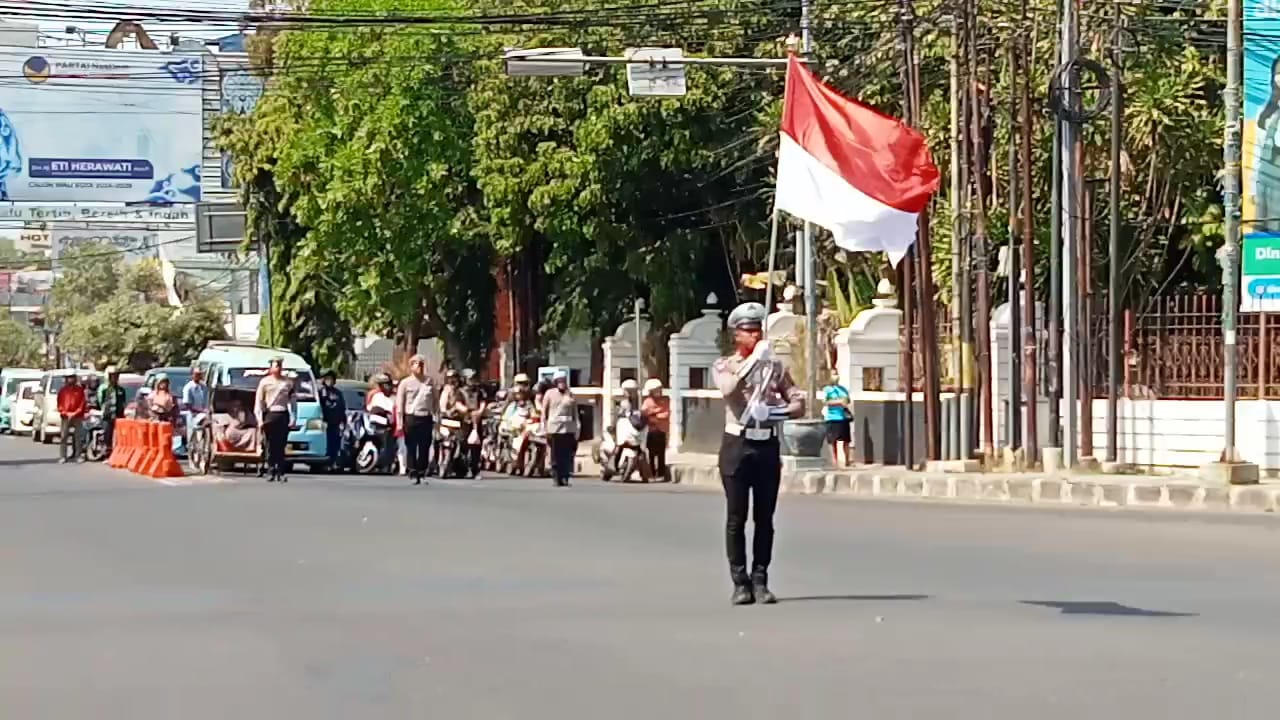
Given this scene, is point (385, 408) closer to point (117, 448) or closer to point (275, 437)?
point (275, 437)

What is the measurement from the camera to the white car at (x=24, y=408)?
175ft

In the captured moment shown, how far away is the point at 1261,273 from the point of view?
23078 mm

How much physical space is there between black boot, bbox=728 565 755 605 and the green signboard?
517 inches

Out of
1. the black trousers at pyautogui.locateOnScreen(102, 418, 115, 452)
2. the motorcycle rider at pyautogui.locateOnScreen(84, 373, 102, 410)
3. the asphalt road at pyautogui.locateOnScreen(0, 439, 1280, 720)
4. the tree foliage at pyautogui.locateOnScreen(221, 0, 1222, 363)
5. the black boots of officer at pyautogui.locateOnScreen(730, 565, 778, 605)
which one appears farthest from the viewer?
the motorcycle rider at pyautogui.locateOnScreen(84, 373, 102, 410)

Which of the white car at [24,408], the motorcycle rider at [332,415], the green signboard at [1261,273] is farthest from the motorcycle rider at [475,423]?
the white car at [24,408]

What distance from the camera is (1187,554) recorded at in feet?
49.2

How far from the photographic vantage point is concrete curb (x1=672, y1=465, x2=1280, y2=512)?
21.1 metres

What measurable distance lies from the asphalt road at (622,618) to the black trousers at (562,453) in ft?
24.6

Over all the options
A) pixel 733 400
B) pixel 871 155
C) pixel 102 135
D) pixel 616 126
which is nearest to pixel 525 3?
pixel 616 126

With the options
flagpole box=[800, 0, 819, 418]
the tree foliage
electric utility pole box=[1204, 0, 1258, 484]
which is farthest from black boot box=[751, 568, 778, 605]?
the tree foliage

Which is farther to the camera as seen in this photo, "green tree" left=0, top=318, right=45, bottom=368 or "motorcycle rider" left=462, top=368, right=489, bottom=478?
"green tree" left=0, top=318, right=45, bottom=368

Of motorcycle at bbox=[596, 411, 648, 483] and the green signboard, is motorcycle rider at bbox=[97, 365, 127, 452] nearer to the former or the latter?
motorcycle at bbox=[596, 411, 648, 483]

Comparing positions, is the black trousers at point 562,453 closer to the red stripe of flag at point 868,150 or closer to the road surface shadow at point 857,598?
the red stripe of flag at point 868,150

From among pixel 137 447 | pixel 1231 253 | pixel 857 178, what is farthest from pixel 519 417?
pixel 1231 253
